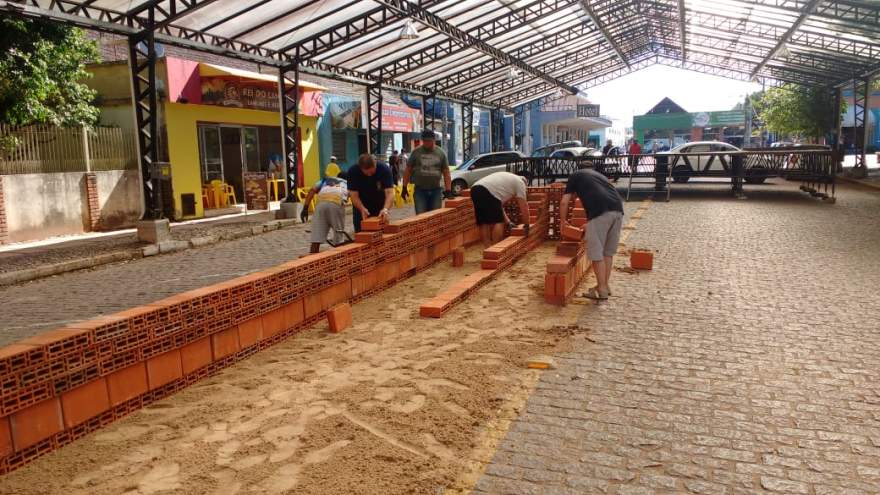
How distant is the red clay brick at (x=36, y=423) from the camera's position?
341 centimetres

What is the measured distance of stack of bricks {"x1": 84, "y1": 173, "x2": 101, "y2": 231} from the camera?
1407 cm

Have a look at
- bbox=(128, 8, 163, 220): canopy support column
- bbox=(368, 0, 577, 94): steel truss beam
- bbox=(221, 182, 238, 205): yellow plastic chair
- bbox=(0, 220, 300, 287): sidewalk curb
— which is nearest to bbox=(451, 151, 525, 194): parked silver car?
bbox=(368, 0, 577, 94): steel truss beam

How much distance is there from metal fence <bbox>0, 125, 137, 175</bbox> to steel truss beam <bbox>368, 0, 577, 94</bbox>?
715 centimetres

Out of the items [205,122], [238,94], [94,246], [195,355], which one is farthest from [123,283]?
[238,94]

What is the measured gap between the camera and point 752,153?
1864 centimetres

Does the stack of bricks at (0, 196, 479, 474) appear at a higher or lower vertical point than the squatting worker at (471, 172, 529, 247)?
lower

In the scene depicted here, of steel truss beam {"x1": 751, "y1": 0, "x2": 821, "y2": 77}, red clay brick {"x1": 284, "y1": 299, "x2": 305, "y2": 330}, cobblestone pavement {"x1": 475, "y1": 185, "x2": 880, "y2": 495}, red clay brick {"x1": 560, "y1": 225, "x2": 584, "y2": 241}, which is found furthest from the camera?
steel truss beam {"x1": 751, "y1": 0, "x2": 821, "y2": 77}

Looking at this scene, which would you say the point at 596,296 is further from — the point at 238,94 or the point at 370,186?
the point at 238,94

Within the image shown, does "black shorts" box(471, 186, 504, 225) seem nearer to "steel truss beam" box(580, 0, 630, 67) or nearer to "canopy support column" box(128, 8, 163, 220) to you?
"canopy support column" box(128, 8, 163, 220)

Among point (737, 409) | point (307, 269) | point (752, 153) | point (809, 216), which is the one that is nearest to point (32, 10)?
point (307, 269)

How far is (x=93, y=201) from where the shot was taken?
14180 mm

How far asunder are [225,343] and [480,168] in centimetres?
1738

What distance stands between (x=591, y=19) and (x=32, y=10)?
2191cm

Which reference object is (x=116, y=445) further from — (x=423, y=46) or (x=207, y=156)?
(x=423, y=46)
